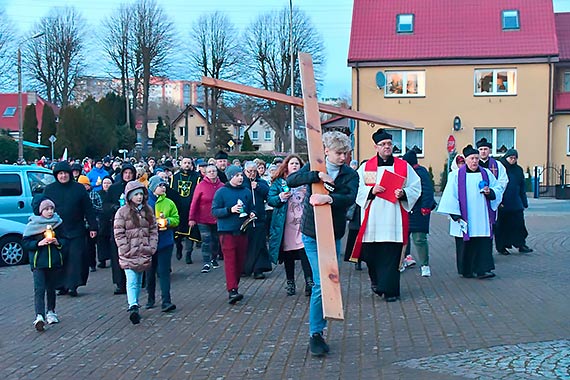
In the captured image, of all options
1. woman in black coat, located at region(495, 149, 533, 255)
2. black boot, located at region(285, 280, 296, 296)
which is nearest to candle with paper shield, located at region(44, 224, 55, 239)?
black boot, located at region(285, 280, 296, 296)

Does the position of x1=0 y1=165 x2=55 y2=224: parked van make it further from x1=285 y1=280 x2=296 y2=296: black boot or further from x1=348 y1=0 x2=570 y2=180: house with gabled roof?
x1=348 y1=0 x2=570 y2=180: house with gabled roof

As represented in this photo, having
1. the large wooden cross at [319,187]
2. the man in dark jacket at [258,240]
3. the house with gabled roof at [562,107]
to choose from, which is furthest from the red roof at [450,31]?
the large wooden cross at [319,187]

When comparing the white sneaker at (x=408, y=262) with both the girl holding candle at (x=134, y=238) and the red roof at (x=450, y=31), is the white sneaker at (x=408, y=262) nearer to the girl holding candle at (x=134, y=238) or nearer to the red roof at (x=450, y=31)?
the girl holding candle at (x=134, y=238)

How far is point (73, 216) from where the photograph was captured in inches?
388

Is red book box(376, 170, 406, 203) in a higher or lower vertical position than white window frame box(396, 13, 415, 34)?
lower

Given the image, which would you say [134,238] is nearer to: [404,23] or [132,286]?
[132,286]

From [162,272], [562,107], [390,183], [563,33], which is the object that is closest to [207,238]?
[162,272]

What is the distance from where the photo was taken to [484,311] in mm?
8258

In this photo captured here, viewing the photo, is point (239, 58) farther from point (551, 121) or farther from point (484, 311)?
point (484, 311)

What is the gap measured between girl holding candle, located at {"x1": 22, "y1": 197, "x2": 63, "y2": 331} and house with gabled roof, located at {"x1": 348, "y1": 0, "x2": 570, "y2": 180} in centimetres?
2770

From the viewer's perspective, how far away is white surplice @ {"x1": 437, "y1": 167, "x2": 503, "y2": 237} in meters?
10.4

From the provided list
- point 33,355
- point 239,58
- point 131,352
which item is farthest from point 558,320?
point 239,58

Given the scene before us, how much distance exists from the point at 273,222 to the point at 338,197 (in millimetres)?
3468

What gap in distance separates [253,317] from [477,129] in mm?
29485
